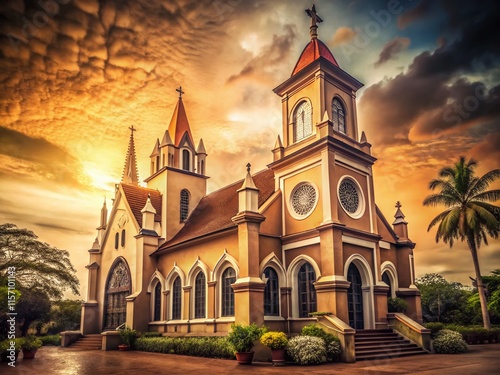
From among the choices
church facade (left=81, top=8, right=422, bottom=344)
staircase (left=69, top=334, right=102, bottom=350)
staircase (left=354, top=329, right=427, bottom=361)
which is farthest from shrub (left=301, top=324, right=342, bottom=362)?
staircase (left=69, top=334, right=102, bottom=350)

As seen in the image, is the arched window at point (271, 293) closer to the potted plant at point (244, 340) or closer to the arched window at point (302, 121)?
the potted plant at point (244, 340)

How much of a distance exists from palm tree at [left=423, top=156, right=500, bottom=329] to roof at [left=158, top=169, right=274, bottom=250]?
13064 millimetres

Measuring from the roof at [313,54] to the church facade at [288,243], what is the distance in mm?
90

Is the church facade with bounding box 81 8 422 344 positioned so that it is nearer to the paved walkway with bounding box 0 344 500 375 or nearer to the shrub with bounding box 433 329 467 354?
the shrub with bounding box 433 329 467 354

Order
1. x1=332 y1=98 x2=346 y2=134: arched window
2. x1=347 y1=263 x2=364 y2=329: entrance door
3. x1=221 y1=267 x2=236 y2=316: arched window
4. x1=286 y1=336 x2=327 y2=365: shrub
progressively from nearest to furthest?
x1=286 y1=336 x2=327 y2=365: shrub
x1=347 y1=263 x2=364 y2=329: entrance door
x1=221 y1=267 x2=236 y2=316: arched window
x1=332 y1=98 x2=346 y2=134: arched window

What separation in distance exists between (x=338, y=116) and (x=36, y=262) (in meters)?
24.6

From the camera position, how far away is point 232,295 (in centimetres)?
2225

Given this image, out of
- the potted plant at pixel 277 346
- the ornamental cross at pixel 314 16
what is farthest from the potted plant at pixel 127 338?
the ornamental cross at pixel 314 16

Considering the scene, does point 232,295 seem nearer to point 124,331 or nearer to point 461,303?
point 124,331

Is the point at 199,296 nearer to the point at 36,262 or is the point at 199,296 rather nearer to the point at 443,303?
the point at 36,262

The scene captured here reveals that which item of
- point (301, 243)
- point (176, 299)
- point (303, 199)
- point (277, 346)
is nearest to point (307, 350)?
point (277, 346)

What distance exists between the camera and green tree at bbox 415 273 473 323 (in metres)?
37.6

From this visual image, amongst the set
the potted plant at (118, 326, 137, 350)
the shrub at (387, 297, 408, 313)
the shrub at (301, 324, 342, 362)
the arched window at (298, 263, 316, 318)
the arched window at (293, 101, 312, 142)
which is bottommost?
the potted plant at (118, 326, 137, 350)

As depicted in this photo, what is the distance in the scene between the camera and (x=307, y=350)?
52.9ft
